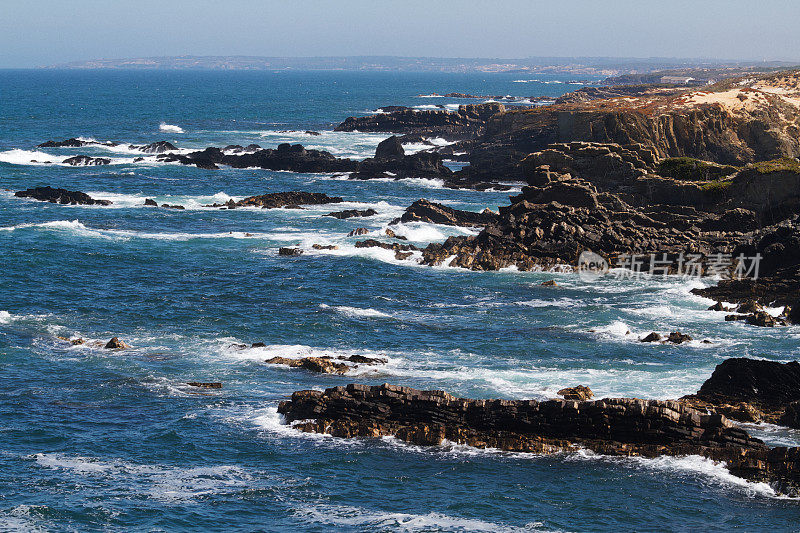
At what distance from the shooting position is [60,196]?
7612 cm

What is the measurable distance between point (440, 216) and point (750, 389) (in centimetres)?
3718

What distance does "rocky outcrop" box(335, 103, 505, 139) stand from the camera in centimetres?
14075

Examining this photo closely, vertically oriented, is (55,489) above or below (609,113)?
below

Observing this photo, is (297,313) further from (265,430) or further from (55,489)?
(55,489)

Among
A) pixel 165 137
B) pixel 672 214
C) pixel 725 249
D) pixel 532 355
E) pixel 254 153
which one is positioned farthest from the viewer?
pixel 165 137

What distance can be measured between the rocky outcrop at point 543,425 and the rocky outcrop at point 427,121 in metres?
A: 110

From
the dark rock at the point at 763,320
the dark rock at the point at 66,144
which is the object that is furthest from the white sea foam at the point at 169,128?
the dark rock at the point at 763,320

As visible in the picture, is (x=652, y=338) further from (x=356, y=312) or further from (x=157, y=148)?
(x=157, y=148)

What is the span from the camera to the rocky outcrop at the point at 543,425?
88.6 ft

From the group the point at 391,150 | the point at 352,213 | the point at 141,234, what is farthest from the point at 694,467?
the point at 391,150

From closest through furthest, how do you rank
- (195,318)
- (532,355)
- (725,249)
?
(532,355)
(195,318)
(725,249)

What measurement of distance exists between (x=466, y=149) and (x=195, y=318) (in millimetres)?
74737

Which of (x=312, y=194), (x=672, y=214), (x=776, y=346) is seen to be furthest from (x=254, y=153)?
(x=776, y=346)

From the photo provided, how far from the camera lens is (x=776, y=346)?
39.2m
